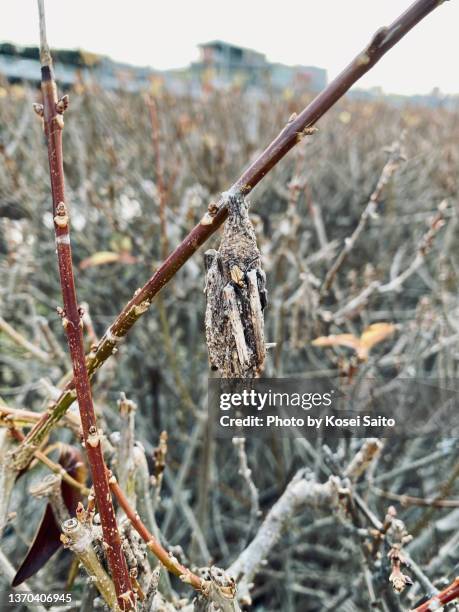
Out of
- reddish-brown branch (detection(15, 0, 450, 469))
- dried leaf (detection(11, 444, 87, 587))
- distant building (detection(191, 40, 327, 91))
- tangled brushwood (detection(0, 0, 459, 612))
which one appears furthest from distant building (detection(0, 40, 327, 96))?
reddish-brown branch (detection(15, 0, 450, 469))

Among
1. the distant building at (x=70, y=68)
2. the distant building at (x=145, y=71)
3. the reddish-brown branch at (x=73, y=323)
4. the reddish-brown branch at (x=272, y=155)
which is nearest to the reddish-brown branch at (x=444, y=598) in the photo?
the reddish-brown branch at (x=73, y=323)

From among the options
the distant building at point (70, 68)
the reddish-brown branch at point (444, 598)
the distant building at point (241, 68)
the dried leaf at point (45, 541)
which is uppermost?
the distant building at point (241, 68)

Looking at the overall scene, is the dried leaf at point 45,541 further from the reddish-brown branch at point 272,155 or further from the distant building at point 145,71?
the distant building at point 145,71

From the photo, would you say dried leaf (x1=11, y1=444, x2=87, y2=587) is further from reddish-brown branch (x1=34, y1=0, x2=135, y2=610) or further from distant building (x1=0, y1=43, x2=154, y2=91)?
distant building (x1=0, y1=43, x2=154, y2=91)

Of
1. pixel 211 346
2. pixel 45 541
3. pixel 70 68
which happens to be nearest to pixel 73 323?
pixel 211 346

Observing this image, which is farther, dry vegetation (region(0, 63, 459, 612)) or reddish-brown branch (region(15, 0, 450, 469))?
dry vegetation (region(0, 63, 459, 612))

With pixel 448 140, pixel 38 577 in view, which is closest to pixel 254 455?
pixel 38 577

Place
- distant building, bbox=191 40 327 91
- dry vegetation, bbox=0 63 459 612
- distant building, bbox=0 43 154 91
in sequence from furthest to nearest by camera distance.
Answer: distant building, bbox=191 40 327 91, distant building, bbox=0 43 154 91, dry vegetation, bbox=0 63 459 612
